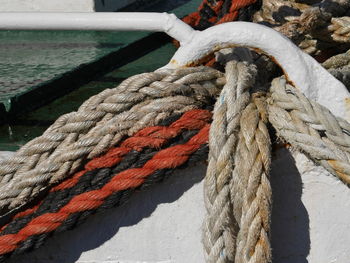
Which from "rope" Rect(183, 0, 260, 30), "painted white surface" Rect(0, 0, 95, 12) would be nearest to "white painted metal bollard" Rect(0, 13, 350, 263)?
"rope" Rect(183, 0, 260, 30)

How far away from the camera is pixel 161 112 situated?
129 centimetres

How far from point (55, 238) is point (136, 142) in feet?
1.05

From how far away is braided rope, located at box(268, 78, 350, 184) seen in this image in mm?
1191

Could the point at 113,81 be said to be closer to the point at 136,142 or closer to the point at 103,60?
the point at 103,60

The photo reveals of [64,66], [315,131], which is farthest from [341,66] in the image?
[64,66]

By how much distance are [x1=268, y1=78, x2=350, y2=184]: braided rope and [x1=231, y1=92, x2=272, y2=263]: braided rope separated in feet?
0.17

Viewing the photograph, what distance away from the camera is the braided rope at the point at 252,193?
117 cm

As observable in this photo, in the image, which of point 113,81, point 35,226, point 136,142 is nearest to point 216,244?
point 136,142

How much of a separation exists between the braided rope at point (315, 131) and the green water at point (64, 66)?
78cm

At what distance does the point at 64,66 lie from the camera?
2129 mm

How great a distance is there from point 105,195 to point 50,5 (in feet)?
5.17

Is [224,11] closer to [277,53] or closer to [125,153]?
[277,53]

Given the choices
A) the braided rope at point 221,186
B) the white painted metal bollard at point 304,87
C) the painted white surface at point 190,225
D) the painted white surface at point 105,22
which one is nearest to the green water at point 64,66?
the painted white surface at point 105,22

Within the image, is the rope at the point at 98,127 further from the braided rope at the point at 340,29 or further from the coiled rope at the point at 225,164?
the braided rope at the point at 340,29
